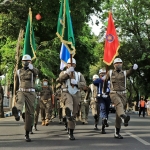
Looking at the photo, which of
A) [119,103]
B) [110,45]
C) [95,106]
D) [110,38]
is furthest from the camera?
[110,38]

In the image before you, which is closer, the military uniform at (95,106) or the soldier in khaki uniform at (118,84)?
the soldier in khaki uniform at (118,84)

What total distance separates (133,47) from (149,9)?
4425 mm

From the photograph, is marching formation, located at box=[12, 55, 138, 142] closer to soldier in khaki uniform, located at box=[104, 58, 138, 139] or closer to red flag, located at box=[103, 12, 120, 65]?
soldier in khaki uniform, located at box=[104, 58, 138, 139]

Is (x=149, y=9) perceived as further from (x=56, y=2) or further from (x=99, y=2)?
(x=56, y=2)

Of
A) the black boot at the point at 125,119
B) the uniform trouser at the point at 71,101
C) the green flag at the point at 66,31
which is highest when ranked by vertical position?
the green flag at the point at 66,31

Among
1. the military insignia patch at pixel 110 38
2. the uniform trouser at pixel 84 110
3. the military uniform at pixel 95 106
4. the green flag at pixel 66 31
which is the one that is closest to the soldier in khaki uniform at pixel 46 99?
the military uniform at pixel 95 106

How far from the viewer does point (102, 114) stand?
1255 cm

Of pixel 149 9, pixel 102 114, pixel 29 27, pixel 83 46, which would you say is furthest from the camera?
pixel 149 9

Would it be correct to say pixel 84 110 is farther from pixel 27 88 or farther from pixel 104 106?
pixel 27 88

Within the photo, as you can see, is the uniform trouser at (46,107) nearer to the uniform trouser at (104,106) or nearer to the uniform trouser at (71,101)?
the uniform trouser at (104,106)

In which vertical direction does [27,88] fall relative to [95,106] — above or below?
above

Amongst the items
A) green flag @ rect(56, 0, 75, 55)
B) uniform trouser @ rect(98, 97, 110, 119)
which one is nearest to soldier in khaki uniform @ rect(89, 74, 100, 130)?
uniform trouser @ rect(98, 97, 110, 119)

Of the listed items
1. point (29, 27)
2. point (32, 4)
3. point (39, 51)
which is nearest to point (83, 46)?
point (39, 51)

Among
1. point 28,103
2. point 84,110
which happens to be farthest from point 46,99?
point 28,103
